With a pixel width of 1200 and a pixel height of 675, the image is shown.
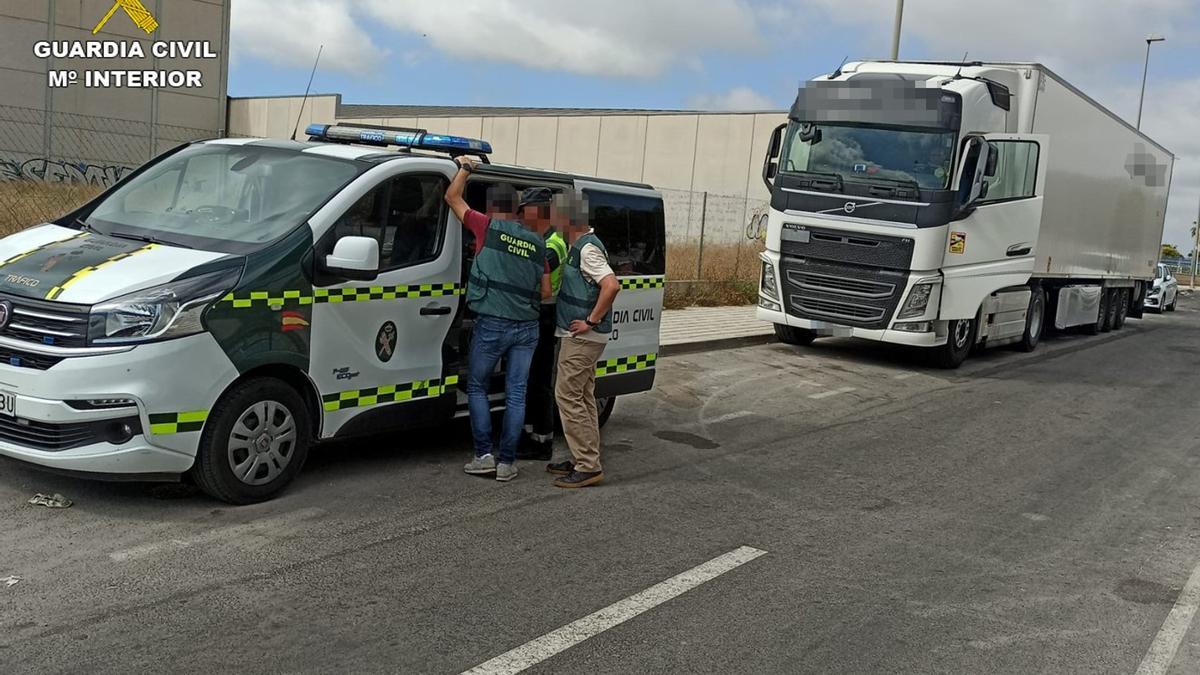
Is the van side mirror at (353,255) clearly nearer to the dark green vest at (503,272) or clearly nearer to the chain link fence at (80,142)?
the dark green vest at (503,272)

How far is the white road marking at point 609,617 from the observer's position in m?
4.05

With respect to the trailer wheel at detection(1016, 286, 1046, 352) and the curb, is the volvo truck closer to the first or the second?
the curb

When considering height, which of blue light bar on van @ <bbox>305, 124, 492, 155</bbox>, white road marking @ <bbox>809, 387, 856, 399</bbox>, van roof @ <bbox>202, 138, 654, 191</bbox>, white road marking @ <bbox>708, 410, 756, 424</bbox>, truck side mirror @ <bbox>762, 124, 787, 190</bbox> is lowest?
white road marking @ <bbox>809, 387, 856, 399</bbox>

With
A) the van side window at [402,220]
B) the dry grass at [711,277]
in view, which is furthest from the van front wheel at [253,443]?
the dry grass at [711,277]

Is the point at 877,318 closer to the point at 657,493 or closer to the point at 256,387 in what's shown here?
the point at 657,493

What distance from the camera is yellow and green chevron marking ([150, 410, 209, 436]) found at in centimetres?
518

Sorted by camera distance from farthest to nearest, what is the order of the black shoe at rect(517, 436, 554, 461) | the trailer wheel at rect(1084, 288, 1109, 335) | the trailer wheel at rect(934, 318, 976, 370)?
the trailer wheel at rect(1084, 288, 1109, 335), the trailer wheel at rect(934, 318, 976, 370), the black shoe at rect(517, 436, 554, 461)

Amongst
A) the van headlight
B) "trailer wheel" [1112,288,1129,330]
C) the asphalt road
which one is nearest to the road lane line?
the asphalt road

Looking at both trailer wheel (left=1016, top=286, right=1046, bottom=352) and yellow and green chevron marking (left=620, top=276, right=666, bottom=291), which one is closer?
yellow and green chevron marking (left=620, top=276, right=666, bottom=291)

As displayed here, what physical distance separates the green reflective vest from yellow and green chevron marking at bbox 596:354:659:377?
1.20 meters

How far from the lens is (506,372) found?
677cm

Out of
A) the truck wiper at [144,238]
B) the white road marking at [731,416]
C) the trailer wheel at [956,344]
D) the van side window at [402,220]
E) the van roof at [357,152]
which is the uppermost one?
the van roof at [357,152]

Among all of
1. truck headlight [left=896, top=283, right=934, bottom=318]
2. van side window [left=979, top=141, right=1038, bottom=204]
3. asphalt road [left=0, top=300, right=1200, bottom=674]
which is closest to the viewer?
asphalt road [left=0, top=300, right=1200, bottom=674]

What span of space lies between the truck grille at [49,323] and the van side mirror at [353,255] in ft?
4.17
